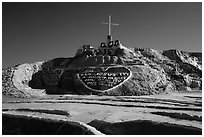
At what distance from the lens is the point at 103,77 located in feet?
101

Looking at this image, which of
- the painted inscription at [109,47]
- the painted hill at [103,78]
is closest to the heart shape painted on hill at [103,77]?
the painted hill at [103,78]

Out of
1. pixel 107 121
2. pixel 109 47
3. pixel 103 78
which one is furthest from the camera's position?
pixel 109 47

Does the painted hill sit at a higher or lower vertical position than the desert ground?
higher

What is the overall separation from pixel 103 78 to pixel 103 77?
0.77 ft

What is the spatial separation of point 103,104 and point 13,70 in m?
24.2

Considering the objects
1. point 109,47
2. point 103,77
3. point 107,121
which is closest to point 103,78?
point 103,77

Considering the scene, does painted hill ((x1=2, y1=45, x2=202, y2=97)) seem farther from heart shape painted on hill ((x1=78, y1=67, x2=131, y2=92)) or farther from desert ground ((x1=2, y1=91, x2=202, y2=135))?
desert ground ((x1=2, y1=91, x2=202, y2=135))

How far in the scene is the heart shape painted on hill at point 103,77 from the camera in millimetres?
29688

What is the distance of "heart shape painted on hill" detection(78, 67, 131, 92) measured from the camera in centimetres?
2969

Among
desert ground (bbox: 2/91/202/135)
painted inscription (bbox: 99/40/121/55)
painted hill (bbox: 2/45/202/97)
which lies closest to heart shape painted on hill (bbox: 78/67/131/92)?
painted hill (bbox: 2/45/202/97)

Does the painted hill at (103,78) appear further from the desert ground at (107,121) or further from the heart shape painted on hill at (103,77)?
the desert ground at (107,121)

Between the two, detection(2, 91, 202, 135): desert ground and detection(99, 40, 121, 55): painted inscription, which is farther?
detection(99, 40, 121, 55): painted inscription

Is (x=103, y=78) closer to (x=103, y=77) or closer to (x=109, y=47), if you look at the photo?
(x=103, y=77)

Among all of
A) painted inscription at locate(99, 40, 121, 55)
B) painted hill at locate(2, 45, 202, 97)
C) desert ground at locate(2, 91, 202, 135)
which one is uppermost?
painted inscription at locate(99, 40, 121, 55)
